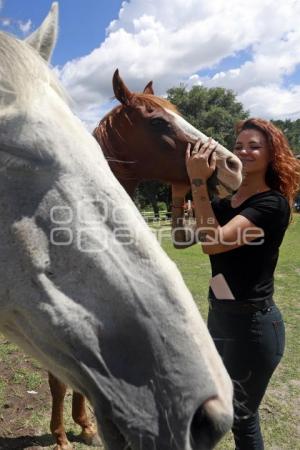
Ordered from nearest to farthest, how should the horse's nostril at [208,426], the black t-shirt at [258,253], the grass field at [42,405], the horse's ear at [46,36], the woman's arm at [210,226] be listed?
the horse's nostril at [208,426]
the horse's ear at [46,36]
the woman's arm at [210,226]
the black t-shirt at [258,253]
the grass field at [42,405]

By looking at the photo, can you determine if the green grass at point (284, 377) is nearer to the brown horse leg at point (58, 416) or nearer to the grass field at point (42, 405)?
the grass field at point (42, 405)

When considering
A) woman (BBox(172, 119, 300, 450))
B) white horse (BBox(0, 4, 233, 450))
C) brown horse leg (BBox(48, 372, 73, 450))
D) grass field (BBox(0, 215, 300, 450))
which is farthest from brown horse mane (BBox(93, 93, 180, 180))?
white horse (BBox(0, 4, 233, 450))

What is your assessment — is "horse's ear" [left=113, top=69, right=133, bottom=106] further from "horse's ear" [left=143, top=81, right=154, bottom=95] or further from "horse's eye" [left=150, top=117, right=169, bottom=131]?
"horse's ear" [left=143, top=81, right=154, bottom=95]

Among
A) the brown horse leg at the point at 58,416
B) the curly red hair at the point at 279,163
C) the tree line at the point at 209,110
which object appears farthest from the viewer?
the tree line at the point at 209,110

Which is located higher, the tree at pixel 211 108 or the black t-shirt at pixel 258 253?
the tree at pixel 211 108

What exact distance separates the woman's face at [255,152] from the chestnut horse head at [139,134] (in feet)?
3.42

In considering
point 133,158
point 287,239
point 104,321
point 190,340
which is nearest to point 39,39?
point 104,321

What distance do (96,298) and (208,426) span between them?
20.8 inches

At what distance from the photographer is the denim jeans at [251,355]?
2.51m

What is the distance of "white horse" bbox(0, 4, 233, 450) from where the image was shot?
1.21 meters

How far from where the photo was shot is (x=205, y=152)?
2635mm

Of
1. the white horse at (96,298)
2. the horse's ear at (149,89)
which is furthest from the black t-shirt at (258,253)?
the horse's ear at (149,89)

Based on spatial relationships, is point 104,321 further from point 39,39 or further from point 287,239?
point 287,239

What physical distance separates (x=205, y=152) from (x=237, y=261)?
0.76 m
